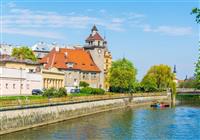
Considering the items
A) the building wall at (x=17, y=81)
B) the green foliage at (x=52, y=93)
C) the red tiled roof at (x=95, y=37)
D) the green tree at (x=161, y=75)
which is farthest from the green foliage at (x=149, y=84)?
the green foliage at (x=52, y=93)

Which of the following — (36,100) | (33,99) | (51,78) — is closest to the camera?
(36,100)

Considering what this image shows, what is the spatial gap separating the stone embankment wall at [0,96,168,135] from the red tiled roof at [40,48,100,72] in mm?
23426

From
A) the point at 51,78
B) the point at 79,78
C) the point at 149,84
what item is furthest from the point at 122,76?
the point at 51,78

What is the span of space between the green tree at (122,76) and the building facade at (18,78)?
78.4ft

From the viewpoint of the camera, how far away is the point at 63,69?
10194cm

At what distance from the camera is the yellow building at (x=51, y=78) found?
8269 cm

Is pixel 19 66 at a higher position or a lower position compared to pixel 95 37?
lower

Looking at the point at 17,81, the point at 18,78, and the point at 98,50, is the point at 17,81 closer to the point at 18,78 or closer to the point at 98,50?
the point at 18,78

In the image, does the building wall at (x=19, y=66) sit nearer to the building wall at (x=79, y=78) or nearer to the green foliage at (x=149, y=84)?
the building wall at (x=79, y=78)

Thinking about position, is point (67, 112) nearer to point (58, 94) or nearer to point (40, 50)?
point (58, 94)

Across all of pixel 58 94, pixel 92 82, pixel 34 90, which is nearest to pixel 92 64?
pixel 92 82

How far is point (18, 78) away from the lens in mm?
68000

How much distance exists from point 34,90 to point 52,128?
23.2 meters

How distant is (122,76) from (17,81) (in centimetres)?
4017
